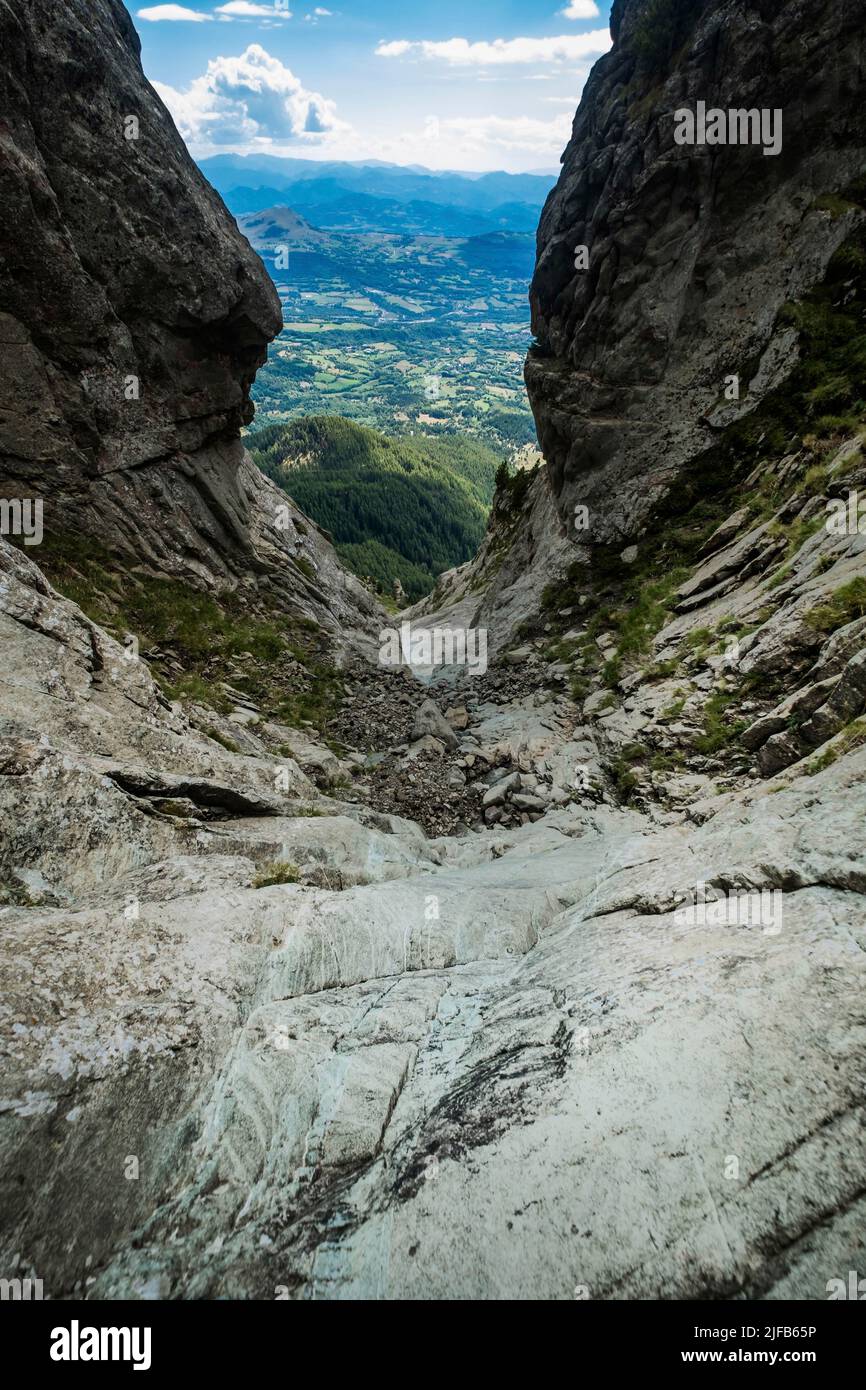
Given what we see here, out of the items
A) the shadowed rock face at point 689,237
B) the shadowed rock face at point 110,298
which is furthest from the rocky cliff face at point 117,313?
the shadowed rock face at point 689,237

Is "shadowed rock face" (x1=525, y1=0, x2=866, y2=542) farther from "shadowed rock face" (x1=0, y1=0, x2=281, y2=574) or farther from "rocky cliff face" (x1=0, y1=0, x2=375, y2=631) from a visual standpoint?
"shadowed rock face" (x1=0, y1=0, x2=281, y2=574)

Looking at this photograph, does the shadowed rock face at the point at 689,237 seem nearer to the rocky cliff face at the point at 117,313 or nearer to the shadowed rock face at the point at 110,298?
the rocky cliff face at the point at 117,313

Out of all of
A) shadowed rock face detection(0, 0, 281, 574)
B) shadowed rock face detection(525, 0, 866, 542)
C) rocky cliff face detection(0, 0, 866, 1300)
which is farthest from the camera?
shadowed rock face detection(525, 0, 866, 542)

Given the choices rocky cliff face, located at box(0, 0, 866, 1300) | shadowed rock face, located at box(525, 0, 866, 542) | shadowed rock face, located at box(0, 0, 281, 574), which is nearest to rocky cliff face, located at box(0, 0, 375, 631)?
shadowed rock face, located at box(0, 0, 281, 574)

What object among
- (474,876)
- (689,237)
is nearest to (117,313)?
(689,237)

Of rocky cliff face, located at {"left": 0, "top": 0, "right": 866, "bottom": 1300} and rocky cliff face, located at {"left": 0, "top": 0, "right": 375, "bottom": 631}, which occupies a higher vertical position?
rocky cliff face, located at {"left": 0, "top": 0, "right": 375, "bottom": 631}

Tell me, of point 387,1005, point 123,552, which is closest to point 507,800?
point 387,1005

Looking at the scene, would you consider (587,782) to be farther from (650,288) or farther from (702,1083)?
(650,288)
